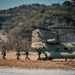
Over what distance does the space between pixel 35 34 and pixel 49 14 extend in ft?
314

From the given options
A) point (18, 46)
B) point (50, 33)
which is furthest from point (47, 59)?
point (18, 46)

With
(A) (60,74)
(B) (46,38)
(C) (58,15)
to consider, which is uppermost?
(C) (58,15)

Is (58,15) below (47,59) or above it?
above

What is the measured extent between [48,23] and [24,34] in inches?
1017

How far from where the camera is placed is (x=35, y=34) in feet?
102

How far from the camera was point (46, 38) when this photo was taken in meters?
30.5

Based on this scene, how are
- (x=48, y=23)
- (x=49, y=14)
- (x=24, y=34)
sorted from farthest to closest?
1. (x=49, y=14)
2. (x=48, y=23)
3. (x=24, y=34)

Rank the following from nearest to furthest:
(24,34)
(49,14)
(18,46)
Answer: (18,46) < (24,34) < (49,14)

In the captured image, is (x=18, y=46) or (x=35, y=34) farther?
(x=18, y=46)

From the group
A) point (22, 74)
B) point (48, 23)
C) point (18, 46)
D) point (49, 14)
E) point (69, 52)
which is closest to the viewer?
point (22, 74)

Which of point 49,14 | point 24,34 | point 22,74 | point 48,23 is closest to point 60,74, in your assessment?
point 22,74

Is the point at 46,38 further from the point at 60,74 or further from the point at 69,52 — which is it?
the point at 60,74

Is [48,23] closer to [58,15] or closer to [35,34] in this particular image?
[58,15]

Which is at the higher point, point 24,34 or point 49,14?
point 49,14
